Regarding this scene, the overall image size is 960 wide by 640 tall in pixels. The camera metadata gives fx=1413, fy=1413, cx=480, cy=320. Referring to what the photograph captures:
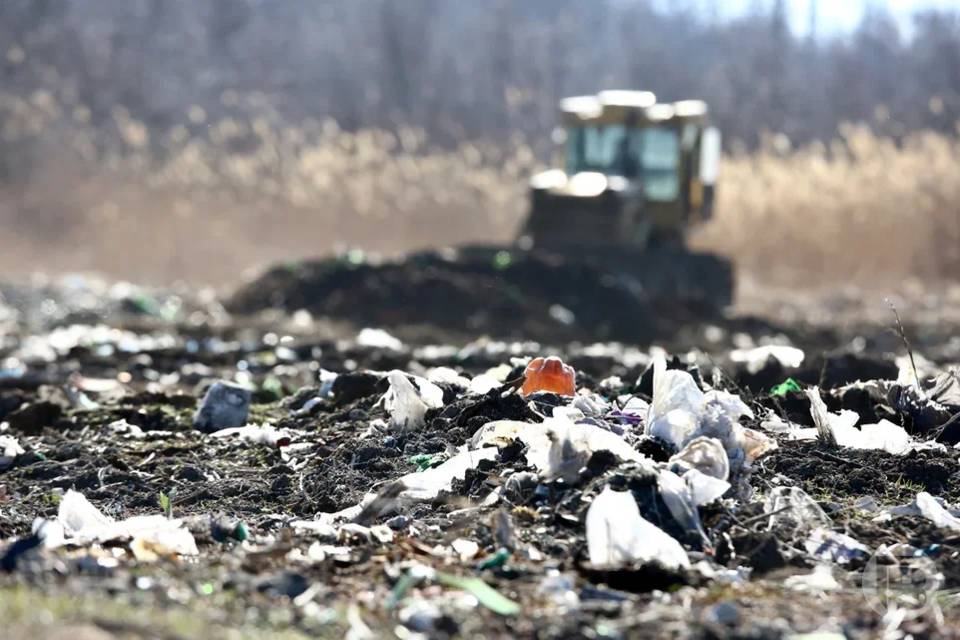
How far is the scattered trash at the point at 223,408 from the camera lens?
23.3 feet

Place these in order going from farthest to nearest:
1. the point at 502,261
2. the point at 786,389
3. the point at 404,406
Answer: the point at 502,261 < the point at 786,389 < the point at 404,406

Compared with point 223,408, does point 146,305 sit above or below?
below

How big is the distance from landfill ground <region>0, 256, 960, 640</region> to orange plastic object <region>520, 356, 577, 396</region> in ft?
0.67

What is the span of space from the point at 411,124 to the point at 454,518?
1405 inches

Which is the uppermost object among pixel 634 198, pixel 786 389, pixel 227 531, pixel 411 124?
pixel 227 531

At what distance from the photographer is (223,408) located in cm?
715

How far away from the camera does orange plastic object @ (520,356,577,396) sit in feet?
20.9

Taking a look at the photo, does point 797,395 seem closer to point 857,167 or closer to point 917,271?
point 917,271

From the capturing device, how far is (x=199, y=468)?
602 cm

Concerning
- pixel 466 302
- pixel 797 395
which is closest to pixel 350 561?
pixel 797 395

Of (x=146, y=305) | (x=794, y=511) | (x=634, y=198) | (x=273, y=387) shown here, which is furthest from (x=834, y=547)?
(x=634, y=198)

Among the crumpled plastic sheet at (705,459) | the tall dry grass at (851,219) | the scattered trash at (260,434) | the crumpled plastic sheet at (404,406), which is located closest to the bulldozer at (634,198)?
the tall dry grass at (851,219)

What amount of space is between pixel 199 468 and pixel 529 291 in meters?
10.2

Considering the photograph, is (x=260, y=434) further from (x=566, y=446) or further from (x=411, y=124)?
(x=411, y=124)
